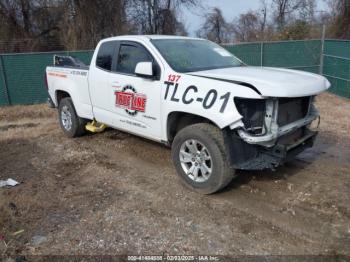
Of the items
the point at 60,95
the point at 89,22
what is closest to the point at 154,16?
the point at 89,22

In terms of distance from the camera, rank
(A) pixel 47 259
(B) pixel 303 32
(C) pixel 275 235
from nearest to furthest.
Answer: (A) pixel 47 259 → (C) pixel 275 235 → (B) pixel 303 32

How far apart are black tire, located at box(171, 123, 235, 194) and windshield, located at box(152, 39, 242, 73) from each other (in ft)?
2.89

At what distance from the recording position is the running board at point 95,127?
669 cm

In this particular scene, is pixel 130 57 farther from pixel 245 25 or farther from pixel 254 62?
pixel 245 25

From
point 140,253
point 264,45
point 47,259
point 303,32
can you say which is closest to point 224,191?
point 140,253

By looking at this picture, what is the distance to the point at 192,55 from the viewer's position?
5.11 metres

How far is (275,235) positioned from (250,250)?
1.25 feet

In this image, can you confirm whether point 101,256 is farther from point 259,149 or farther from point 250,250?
point 259,149

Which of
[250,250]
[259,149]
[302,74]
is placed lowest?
[250,250]

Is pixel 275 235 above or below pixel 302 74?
below

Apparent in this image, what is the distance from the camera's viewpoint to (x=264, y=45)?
12766 millimetres

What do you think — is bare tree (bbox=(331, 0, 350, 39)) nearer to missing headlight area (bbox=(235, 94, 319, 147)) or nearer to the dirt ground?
the dirt ground

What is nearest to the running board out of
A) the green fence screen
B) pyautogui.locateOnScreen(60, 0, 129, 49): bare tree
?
the green fence screen

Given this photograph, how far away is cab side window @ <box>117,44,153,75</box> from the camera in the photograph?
5086 mm
